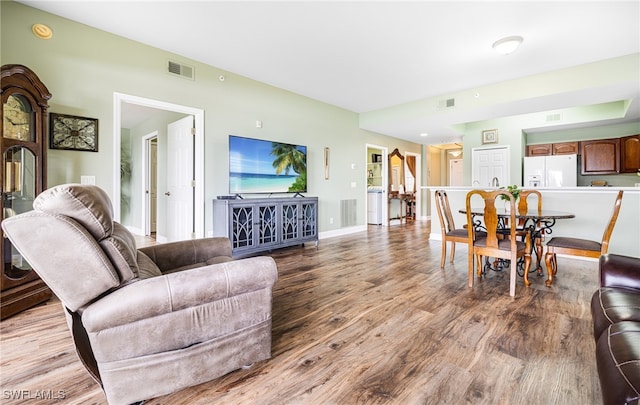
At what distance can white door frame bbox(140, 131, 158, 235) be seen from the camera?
6051mm

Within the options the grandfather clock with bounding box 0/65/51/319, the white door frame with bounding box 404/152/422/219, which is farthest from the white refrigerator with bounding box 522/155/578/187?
the grandfather clock with bounding box 0/65/51/319

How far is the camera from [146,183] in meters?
6.06

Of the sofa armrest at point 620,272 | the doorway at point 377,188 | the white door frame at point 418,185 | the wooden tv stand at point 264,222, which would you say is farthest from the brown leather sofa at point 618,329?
the white door frame at point 418,185

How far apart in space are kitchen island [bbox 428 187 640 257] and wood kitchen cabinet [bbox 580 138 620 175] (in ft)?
10.4

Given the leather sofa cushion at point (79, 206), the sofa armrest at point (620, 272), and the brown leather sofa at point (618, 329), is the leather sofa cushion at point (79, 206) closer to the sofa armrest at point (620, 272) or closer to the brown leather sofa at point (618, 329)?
the brown leather sofa at point (618, 329)

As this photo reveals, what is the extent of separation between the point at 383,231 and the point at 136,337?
6.00m

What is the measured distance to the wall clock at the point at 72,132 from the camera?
290 cm

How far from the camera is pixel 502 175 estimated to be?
690 centimetres

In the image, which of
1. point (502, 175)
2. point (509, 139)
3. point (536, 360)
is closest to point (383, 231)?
point (502, 175)

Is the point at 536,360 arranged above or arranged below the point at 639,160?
below

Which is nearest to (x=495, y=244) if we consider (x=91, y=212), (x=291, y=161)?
(x=91, y=212)

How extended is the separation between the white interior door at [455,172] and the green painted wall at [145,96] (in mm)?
6252

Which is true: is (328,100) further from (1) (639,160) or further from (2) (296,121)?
(1) (639,160)

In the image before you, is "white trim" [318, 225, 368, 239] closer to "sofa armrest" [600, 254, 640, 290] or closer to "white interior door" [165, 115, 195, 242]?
"white interior door" [165, 115, 195, 242]
